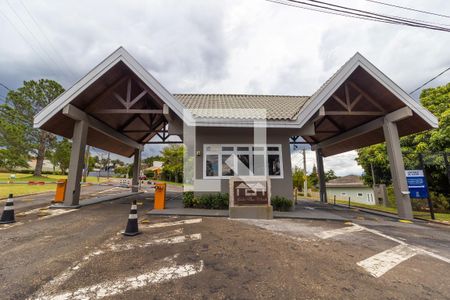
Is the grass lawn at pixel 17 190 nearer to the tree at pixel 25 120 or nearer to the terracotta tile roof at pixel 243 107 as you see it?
the terracotta tile roof at pixel 243 107

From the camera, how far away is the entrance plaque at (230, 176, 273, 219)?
6.81 metres

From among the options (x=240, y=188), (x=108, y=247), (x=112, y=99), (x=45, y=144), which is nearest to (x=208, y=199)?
(x=240, y=188)

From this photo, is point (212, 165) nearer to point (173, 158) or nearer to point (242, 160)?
point (242, 160)

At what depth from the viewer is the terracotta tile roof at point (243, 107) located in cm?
820

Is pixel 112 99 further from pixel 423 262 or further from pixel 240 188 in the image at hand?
pixel 423 262

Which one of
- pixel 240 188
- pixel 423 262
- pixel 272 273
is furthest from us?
pixel 240 188

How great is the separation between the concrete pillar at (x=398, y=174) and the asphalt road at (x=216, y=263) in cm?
307

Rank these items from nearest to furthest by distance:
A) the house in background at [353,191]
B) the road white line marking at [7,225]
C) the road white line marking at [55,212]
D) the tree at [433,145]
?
the road white line marking at [7,225] < the road white line marking at [55,212] < the tree at [433,145] < the house in background at [353,191]

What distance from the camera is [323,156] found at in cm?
1501

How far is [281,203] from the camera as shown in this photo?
321 inches

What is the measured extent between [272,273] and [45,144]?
3532 centimetres

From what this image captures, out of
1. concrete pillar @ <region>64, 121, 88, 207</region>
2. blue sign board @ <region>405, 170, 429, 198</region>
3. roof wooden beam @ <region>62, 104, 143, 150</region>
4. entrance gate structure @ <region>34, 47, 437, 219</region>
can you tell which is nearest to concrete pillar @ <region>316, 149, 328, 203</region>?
entrance gate structure @ <region>34, 47, 437, 219</region>

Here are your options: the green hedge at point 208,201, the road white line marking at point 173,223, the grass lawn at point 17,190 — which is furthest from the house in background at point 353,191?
the grass lawn at point 17,190

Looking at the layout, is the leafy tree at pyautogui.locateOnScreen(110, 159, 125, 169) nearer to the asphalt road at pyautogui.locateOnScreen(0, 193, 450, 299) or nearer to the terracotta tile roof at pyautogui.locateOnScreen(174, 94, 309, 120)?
the terracotta tile roof at pyautogui.locateOnScreen(174, 94, 309, 120)
